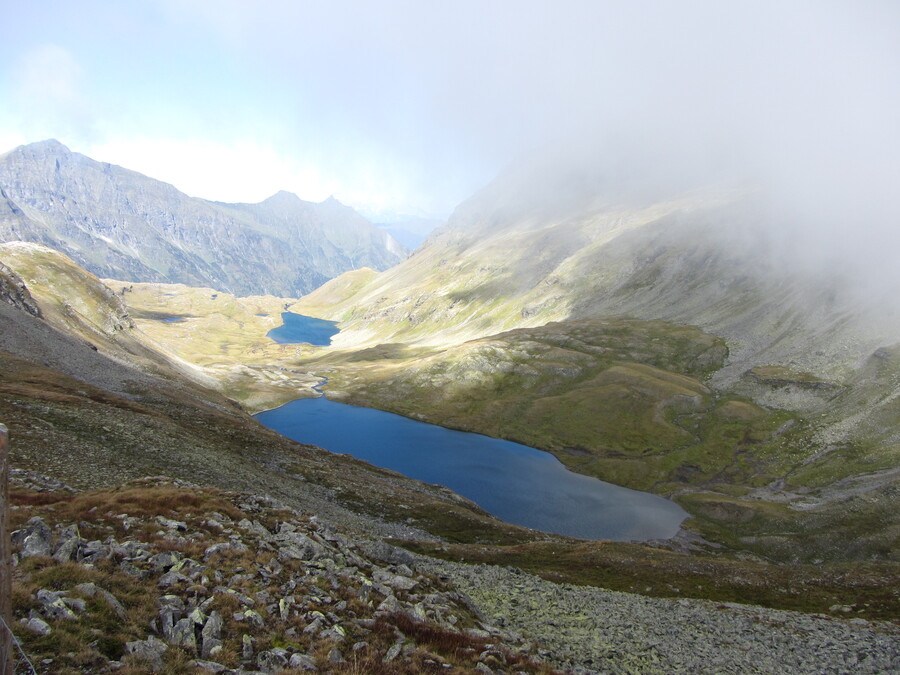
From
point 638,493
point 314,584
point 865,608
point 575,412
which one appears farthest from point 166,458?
point 575,412

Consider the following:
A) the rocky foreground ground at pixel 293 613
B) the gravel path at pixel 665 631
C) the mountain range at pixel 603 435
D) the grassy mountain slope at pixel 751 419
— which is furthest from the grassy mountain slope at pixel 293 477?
the grassy mountain slope at pixel 751 419

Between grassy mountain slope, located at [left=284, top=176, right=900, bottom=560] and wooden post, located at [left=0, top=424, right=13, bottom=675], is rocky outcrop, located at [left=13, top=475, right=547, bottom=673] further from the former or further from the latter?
grassy mountain slope, located at [left=284, top=176, right=900, bottom=560]

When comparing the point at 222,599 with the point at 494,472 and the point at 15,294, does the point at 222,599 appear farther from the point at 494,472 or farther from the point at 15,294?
the point at 15,294

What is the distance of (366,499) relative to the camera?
2576 inches

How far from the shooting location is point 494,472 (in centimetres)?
12681

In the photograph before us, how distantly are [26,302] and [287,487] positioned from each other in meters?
85.3

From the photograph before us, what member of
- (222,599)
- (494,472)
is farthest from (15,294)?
(494,472)

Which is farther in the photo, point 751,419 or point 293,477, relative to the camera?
point 751,419

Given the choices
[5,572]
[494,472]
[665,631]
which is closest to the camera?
[5,572]

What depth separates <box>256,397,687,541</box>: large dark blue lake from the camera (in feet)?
333

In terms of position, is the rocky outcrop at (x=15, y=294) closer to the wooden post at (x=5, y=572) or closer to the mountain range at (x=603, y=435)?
the mountain range at (x=603, y=435)

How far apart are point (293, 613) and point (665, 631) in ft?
98.2

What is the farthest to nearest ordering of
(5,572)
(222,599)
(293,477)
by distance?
(293,477) < (222,599) < (5,572)

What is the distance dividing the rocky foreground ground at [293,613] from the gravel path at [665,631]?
0.18 m
